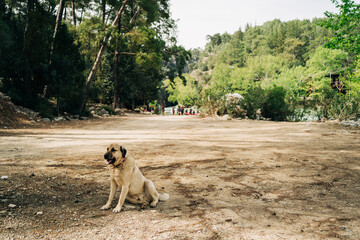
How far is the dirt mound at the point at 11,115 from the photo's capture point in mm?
10175

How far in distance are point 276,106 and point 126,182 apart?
19.8 m

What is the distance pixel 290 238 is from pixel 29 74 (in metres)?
15.0

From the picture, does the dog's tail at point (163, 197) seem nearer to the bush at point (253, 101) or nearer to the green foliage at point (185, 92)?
the bush at point (253, 101)

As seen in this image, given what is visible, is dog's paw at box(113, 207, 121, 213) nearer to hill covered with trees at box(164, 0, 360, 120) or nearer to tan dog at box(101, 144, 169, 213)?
tan dog at box(101, 144, 169, 213)

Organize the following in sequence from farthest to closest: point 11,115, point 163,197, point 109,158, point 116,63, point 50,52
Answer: point 116,63 → point 50,52 → point 11,115 → point 163,197 → point 109,158

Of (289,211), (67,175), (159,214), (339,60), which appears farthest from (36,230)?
(339,60)

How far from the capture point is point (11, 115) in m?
11.0

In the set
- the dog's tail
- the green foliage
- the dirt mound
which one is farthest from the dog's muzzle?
the green foliage

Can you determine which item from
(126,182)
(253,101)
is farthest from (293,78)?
(126,182)

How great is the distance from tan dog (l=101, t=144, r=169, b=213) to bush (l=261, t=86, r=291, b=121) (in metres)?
18.9

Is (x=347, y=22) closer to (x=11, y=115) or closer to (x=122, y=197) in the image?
(x=122, y=197)

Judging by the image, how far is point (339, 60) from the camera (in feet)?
131

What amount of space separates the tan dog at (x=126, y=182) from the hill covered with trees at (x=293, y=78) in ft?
48.2

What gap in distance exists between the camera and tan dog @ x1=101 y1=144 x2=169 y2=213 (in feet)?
8.14
